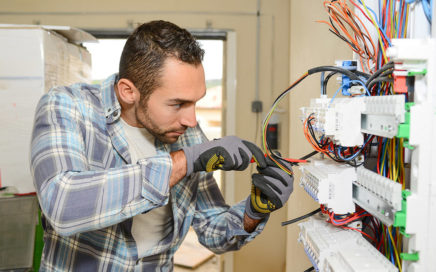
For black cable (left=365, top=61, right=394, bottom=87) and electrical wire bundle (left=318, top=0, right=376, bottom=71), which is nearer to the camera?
black cable (left=365, top=61, right=394, bottom=87)

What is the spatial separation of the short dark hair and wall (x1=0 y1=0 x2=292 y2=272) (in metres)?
1.58

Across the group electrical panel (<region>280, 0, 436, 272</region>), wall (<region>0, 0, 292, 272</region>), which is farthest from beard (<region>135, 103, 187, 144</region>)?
wall (<region>0, 0, 292, 272</region>)

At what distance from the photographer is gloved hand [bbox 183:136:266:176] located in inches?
37.8

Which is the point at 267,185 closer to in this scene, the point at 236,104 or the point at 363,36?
the point at 363,36

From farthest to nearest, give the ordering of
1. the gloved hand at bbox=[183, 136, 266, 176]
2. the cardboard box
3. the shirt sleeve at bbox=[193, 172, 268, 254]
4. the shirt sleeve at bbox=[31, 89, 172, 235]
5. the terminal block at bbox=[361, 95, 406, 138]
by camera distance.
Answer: the cardboard box, the shirt sleeve at bbox=[193, 172, 268, 254], the gloved hand at bbox=[183, 136, 266, 176], the shirt sleeve at bbox=[31, 89, 172, 235], the terminal block at bbox=[361, 95, 406, 138]

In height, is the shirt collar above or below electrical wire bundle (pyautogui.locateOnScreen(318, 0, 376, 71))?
below

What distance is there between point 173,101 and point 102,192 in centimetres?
36

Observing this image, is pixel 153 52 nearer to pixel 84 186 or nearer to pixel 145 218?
pixel 84 186

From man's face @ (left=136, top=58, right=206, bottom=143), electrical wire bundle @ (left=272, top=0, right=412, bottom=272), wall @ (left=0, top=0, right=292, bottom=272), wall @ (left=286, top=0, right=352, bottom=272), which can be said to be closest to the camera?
electrical wire bundle @ (left=272, top=0, right=412, bottom=272)

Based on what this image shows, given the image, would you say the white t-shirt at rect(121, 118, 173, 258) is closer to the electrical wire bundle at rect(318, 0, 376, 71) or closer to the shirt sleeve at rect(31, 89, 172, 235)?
the shirt sleeve at rect(31, 89, 172, 235)

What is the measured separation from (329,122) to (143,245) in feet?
2.50

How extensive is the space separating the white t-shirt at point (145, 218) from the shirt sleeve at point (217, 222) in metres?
0.14

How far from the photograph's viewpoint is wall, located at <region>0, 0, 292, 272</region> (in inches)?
104

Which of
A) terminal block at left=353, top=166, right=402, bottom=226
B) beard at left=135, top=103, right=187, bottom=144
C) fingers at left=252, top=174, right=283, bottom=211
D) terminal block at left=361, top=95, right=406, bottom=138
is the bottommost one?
fingers at left=252, top=174, right=283, bottom=211
